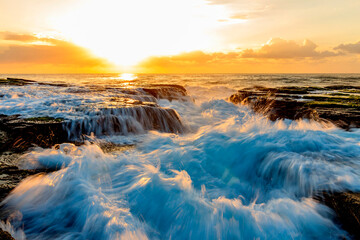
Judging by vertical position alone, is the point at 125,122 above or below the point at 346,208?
above

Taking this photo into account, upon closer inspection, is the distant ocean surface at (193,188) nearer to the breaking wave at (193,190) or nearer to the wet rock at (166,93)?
the breaking wave at (193,190)

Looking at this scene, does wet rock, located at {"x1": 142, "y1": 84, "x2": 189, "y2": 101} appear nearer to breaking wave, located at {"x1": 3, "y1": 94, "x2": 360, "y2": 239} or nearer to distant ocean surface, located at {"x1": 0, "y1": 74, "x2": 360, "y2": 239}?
distant ocean surface, located at {"x1": 0, "y1": 74, "x2": 360, "y2": 239}

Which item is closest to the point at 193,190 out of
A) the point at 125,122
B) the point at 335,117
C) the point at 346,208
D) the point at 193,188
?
the point at 193,188

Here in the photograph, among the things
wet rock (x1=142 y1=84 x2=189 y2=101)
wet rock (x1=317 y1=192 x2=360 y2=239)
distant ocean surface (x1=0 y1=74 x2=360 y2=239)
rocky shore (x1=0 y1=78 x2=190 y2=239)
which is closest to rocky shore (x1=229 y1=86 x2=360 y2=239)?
wet rock (x1=317 y1=192 x2=360 y2=239)

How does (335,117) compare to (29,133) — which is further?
(335,117)

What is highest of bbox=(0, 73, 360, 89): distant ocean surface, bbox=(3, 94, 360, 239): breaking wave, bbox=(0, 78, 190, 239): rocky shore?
bbox=(0, 73, 360, 89): distant ocean surface

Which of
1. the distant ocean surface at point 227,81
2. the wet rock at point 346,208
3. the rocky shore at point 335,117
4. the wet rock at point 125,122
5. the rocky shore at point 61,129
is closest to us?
the wet rock at point 346,208

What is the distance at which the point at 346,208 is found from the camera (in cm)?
293

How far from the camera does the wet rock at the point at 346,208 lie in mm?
2704

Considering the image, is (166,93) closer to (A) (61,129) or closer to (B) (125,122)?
(B) (125,122)

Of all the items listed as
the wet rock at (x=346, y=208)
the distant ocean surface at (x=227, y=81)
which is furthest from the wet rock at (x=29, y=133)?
the distant ocean surface at (x=227, y=81)

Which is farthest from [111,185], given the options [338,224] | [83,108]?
[83,108]

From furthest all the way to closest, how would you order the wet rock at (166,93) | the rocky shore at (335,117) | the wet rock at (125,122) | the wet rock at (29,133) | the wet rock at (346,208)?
the wet rock at (166,93) < the wet rock at (125,122) < the wet rock at (29,133) < the rocky shore at (335,117) < the wet rock at (346,208)

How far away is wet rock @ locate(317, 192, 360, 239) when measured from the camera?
106 inches
